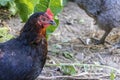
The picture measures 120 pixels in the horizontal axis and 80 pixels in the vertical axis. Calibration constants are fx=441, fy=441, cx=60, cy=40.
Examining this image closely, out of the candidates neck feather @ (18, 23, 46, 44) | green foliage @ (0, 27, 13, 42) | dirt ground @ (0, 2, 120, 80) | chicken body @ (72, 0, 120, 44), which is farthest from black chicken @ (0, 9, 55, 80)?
chicken body @ (72, 0, 120, 44)

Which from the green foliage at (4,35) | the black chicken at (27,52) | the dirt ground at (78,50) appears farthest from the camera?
the green foliage at (4,35)

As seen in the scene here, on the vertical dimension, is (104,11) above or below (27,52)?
above

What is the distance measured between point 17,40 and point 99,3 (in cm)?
153

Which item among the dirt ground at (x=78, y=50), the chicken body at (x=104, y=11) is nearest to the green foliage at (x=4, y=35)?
the dirt ground at (x=78, y=50)

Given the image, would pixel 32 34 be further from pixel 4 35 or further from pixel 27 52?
pixel 4 35

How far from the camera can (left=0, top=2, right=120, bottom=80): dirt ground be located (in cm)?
459

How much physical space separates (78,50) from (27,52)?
1.51 m

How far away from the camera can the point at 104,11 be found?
5008 mm

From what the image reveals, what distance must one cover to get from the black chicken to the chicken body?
1.34 m

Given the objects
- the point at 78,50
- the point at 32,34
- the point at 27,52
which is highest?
the point at 32,34

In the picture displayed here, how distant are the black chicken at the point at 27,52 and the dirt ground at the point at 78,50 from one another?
2.45 ft

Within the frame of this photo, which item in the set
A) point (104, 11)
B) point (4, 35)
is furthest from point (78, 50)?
point (4, 35)

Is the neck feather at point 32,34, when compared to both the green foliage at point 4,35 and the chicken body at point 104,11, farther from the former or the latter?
the chicken body at point 104,11

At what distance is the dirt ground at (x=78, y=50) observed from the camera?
15.1 feet
